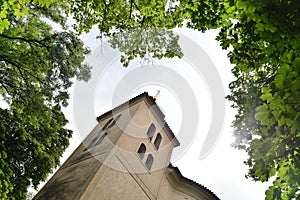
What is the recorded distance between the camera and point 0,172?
786cm

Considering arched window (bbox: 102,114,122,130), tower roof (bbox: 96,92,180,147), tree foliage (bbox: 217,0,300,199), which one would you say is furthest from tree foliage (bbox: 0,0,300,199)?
tower roof (bbox: 96,92,180,147)

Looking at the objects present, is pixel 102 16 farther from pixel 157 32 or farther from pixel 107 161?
pixel 107 161

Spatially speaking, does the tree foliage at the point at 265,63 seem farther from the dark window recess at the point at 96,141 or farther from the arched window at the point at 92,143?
the arched window at the point at 92,143

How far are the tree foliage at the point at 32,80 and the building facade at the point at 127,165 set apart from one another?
194 centimetres

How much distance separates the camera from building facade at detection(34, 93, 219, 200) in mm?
10672

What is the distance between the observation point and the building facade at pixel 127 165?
1067 cm

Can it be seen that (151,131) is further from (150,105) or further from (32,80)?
(32,80)

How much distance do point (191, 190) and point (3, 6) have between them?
1348 centimetres

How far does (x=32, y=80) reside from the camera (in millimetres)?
11438

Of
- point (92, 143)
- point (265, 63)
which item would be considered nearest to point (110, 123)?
point (92, 143)

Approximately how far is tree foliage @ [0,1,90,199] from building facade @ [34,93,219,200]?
1937mm

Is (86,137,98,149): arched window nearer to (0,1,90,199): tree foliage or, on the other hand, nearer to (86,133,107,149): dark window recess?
(86,133,107,149): dark window recess

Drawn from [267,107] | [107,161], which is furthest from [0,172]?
[267,107]

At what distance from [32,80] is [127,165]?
18.6ft
